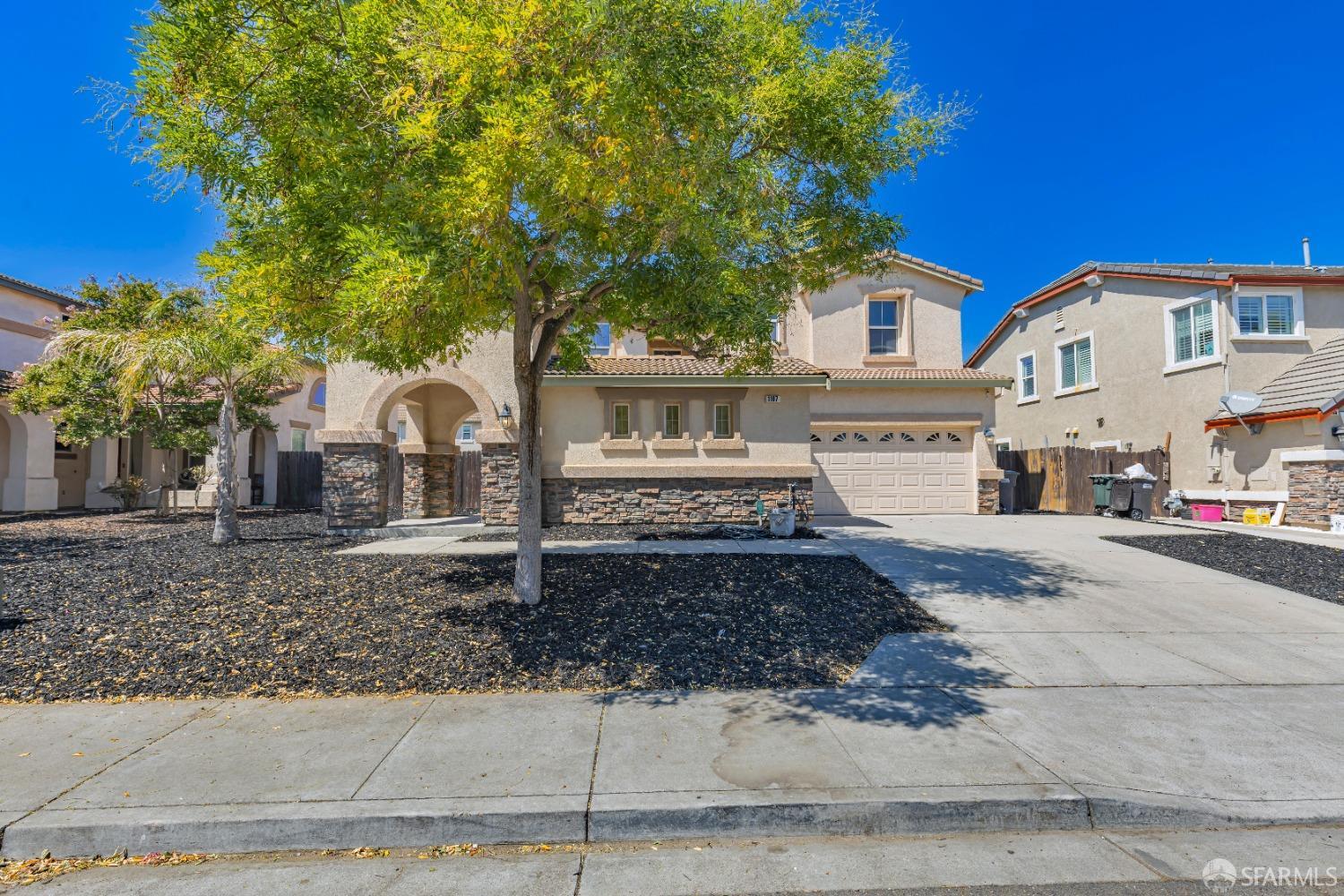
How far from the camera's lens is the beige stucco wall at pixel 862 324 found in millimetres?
17484

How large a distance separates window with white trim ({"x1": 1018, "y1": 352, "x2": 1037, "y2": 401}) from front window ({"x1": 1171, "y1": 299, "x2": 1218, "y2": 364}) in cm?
501

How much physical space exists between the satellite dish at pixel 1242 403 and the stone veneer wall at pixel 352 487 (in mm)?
18513

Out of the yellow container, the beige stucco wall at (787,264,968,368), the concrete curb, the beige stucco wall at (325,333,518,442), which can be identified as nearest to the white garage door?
the beige stucco wall at (787,264,968,368)

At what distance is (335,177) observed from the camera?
5.30 meters

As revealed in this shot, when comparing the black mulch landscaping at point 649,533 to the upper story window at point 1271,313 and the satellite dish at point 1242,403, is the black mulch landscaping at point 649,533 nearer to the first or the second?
the satellite dish at point 1242,403

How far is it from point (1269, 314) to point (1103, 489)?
18.4 ft

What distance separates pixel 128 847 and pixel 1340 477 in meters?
19.1

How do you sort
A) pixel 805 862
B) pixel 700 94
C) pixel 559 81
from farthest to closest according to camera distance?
pixel 700 94
pixel 559 81
pixel 805 862

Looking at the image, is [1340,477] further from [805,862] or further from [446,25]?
[446,25]

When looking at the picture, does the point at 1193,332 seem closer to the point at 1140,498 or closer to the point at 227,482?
the point at 1140,498

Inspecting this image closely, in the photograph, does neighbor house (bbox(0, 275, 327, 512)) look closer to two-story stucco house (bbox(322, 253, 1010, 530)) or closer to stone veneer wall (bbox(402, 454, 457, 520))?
stone veneer wall (bbox(402, 454, 457, 520))

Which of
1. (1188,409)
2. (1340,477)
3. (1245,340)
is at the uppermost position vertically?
(1245,340)

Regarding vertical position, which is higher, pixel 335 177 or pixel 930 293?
pixel 930 293

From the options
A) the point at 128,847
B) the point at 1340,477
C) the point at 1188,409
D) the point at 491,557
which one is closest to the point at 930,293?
the point at 1188,409
